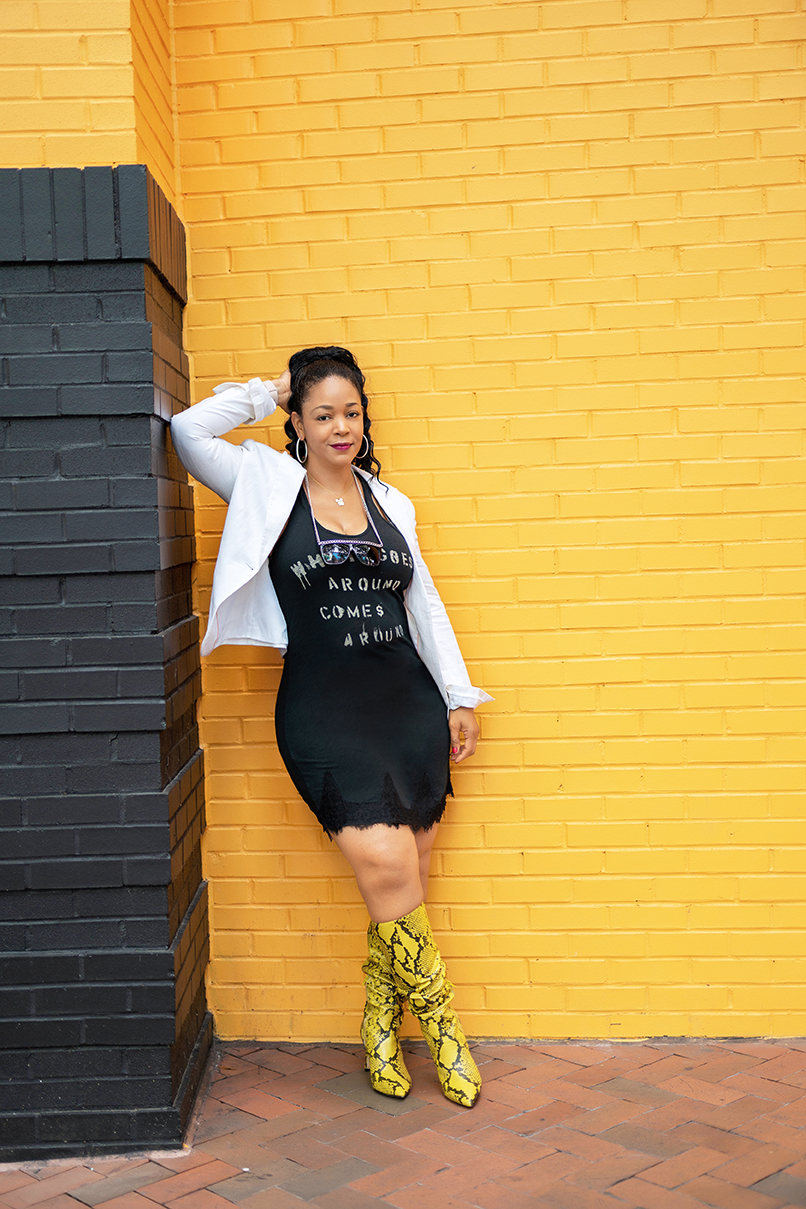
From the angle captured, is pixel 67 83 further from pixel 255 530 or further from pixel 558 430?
pixel 558 430

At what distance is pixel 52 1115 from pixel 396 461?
222cm

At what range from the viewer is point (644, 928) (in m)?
3.56

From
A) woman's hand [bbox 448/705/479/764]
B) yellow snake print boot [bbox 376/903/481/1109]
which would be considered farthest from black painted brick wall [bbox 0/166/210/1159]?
woman's hand [bbox 448/705/479/764]

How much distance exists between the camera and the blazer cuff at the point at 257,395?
3.19 metres

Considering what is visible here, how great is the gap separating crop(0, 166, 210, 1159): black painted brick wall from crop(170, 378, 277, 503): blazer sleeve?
0.15 meters

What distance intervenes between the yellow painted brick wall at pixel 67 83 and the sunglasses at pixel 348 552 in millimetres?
1218

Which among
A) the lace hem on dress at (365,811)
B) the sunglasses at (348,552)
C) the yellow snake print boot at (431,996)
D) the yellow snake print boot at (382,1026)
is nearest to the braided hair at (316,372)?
the sunglasses at (348,552)

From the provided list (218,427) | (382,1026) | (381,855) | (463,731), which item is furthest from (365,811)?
(218,427)

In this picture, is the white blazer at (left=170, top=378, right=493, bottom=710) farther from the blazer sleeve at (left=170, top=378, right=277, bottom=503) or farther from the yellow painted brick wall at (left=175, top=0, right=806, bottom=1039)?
the yellow painted brick wall at (left=175, top=0, right=806, bottom=1039)

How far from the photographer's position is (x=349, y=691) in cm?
319

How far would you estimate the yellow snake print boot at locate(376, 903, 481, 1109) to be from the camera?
3158 mm

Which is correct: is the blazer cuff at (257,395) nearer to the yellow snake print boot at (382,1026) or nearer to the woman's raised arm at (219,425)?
the woman's raised arm at (219,425)

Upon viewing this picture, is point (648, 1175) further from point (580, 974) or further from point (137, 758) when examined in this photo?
point (137, 758)

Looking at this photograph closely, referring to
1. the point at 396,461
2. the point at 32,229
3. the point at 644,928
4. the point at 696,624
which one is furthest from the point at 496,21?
the point at 644,928
